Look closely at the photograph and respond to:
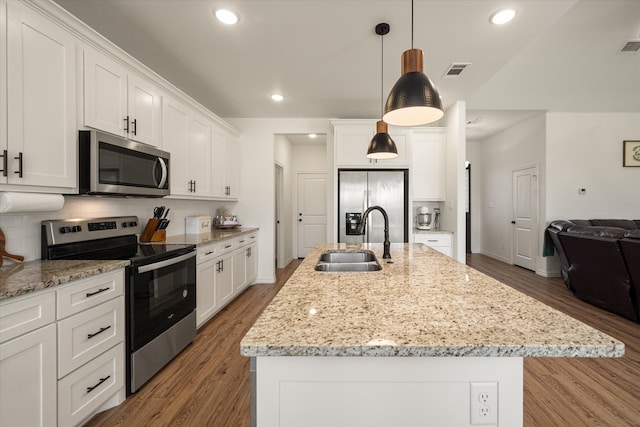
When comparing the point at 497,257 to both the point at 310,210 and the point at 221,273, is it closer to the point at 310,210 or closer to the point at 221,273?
the point at 310,210

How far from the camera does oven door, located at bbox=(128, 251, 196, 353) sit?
1.85m

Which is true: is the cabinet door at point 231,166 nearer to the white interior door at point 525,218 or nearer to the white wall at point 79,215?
the white wall at point 79,215

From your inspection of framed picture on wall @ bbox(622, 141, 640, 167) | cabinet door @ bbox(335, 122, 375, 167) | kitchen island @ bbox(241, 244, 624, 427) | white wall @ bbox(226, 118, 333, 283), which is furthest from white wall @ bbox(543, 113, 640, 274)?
kitchen island @ bbox(241, 244, 624, 427)

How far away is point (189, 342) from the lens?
2516 millimetres

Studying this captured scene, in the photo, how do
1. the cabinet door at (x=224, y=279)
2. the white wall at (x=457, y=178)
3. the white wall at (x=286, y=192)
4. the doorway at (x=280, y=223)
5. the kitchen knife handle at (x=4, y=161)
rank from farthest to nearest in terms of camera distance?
1. the doorway at (x=280, y=223)
2. the white wall at (x=286, y=192)
3. the white wall at (x=457, y=178)
4. the cabinet door at (x=224, y=279)
5. the kitchen knife handle at (x=4, y=161)

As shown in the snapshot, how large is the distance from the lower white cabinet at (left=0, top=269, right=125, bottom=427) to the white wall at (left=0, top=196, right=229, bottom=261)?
603 millimetres

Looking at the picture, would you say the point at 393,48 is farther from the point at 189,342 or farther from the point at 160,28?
the point at 189,342

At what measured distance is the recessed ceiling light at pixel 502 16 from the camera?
2072 mm

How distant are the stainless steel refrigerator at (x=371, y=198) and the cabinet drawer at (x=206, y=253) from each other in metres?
1.71

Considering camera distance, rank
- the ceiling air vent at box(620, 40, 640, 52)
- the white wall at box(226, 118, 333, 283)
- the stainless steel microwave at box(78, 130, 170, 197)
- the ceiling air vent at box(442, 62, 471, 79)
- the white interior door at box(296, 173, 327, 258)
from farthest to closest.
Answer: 1. the white interior door at box(296, 173, 327, 258)
2. the white wall at box(226, 118, 333, 283)
3. the ceiling air vent at box(620, 40, 640, 52)
4. the ceiling air vent at box(442, 62, 471, 79)
5. the stainless steel microwave at box(78, 130, 170, 197)

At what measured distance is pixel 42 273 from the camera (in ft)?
4.72

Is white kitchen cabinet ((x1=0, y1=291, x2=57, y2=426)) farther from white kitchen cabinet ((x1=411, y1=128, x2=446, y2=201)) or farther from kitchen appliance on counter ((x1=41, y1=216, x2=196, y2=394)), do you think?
white kitchen cabinet ((x1=411, y1=128, x2=446, y2=201))

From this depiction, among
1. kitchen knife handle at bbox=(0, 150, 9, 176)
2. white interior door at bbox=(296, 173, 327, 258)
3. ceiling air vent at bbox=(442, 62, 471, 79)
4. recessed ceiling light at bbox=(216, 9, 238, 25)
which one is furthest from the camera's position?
white interior door at bbox=(296, 173, 327, 258)

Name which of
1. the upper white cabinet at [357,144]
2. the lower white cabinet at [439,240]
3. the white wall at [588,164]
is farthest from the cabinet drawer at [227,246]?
the white wall at [588,164]
